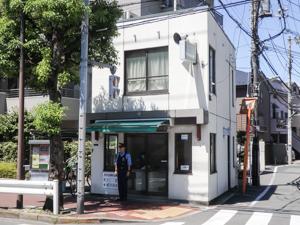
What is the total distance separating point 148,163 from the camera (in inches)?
651

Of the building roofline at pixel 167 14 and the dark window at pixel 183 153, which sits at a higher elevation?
the building roofline at pixel 167 14

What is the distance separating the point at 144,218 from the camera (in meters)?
12.8

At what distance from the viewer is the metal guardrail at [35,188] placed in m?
12.8

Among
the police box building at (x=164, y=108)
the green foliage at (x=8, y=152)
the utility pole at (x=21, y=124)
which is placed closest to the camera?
the utility pole at (x=21, y=124)

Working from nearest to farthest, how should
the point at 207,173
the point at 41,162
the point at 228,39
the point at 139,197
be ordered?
1. the point at 41,162
2. the point at 207,173
3. the point at 139,197
4. the point at 228,39

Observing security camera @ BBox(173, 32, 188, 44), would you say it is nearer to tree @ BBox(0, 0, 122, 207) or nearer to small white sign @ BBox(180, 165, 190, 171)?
tree @ BBox(0, 0, 122, 207)

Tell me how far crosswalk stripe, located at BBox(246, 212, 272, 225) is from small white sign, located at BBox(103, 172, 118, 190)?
5.33 meters

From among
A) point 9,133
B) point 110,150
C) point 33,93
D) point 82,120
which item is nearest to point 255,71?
point 110,150

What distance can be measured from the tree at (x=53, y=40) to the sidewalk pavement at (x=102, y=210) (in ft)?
4.41

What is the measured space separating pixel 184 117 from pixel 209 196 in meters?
2.75

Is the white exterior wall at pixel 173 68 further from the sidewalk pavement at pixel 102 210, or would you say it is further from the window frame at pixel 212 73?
the sidewalk pavement at pixel 102 210

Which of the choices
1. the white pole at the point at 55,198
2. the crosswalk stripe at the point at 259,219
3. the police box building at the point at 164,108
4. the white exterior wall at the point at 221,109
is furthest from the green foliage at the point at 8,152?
the crosswalk stripe at the point at 259,219

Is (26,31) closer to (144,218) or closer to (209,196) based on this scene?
(144,218)

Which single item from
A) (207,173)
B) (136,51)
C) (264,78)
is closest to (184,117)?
(207,173)
